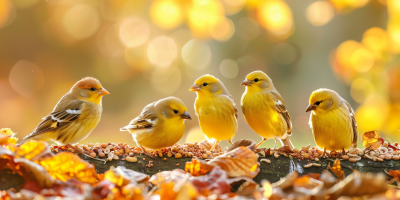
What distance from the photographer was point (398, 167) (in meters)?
1.92

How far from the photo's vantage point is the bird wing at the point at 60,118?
215 centimetres

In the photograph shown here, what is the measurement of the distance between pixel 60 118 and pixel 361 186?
6.26 ft

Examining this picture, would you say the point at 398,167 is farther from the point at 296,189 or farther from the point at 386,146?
the point at 296,189

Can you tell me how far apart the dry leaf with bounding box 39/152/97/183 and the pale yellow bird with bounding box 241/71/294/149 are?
158cm

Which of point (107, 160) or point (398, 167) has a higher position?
point (107, 160)

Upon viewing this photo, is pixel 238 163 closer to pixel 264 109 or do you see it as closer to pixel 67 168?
pixel 67 168

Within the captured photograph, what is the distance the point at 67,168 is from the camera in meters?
1.21

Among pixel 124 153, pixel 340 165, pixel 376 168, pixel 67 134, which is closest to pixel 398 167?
pixel 376 168

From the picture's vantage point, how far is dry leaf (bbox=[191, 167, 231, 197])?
3.53 ft

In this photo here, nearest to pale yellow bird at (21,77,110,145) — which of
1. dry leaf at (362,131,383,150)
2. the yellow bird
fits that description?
the yellow bird

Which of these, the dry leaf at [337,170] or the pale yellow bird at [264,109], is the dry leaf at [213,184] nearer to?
the dry leaf at [337,170]

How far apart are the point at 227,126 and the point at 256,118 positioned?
25 centimetres

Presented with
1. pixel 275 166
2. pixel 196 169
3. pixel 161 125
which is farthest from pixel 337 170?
pixel 161 125

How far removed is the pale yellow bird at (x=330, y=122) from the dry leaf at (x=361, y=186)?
4.72ft
